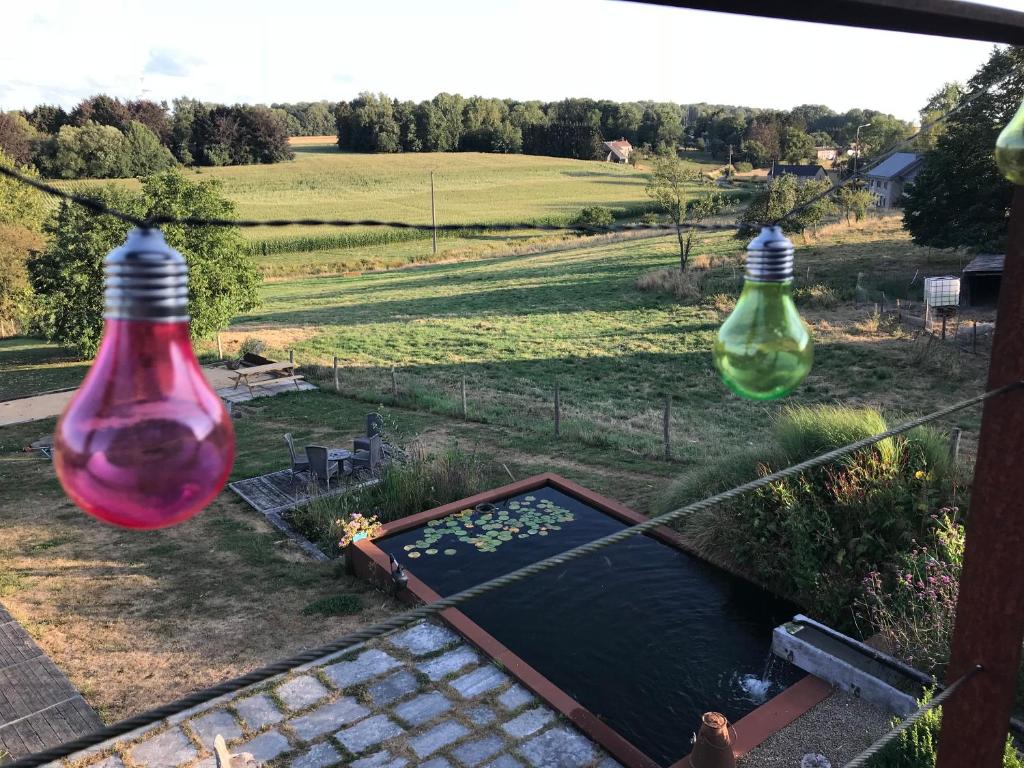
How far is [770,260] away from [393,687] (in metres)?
4.84

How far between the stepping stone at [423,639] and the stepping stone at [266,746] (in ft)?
4.18

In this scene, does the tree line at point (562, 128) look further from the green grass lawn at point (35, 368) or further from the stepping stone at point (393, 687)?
the stepping stone at point (393, 687)

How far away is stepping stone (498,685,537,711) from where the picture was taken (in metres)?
5.22

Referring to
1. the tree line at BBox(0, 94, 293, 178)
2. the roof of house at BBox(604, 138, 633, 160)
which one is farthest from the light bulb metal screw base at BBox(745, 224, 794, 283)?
the roof of house at BBox(604, 138, 633, 160)

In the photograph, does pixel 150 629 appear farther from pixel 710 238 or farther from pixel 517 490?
pixel 710 238

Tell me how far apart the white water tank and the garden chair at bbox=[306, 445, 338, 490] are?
15.0 metres

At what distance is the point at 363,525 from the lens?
752 centimetres

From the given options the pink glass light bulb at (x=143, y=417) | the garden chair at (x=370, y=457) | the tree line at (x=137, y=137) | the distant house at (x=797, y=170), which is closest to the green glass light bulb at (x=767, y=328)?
the pink glass light bulb at (x=143, y=417)

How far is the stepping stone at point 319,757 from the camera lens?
4633 mm

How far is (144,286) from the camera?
1042mm

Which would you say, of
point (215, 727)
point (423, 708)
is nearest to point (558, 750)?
point (423, 708)

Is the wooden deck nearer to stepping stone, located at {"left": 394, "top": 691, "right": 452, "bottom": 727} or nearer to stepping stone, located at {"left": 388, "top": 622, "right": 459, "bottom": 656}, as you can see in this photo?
stepping stone, located at {"left": 394, "top": 691, "right": 452, "bottom": 727}

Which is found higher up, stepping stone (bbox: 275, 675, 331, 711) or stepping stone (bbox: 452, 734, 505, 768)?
stepping stone (bbox: 452, 734, 505, 768)

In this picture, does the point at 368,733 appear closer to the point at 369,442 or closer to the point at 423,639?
the point at 423,639
